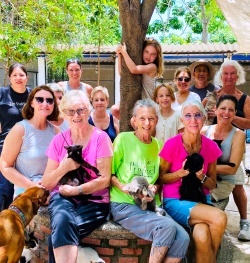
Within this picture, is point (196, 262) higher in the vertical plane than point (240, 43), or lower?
lower

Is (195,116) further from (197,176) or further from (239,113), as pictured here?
(239,113)

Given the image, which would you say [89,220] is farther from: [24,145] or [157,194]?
[24,145]

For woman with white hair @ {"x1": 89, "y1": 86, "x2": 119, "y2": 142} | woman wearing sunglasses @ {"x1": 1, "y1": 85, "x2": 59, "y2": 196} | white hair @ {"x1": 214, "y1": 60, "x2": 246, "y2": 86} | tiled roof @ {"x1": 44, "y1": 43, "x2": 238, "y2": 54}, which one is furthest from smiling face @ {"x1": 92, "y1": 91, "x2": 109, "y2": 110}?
tiled roof @ {"x1": 44, "y1": 43, "x2": 238, "y2": 54}

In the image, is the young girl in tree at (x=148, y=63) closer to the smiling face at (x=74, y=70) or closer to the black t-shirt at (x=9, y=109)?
the smiling face at (x=74, y=70)

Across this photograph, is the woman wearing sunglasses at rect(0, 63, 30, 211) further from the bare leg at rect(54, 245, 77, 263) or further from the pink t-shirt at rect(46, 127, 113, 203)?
the bare leg at rect(54, 245, 77, 263)

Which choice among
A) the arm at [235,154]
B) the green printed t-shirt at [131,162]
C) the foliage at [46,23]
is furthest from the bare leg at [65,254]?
the foliage at [46,23]

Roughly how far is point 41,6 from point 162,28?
28148 millimetres

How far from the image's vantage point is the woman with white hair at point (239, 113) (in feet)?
15.4

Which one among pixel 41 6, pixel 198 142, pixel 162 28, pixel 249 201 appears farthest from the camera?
pixel 162 28

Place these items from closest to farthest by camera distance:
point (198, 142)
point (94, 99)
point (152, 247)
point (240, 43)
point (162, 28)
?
point (152, 247) → point (198, 142) → point (240, 43) → point (94, 99) → point (162, 28)

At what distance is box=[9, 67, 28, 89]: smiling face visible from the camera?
5.18 metres

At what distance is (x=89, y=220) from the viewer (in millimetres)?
3473

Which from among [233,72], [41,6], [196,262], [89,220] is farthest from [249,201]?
[41,6]

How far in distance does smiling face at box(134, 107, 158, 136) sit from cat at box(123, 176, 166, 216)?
1.62 feet
